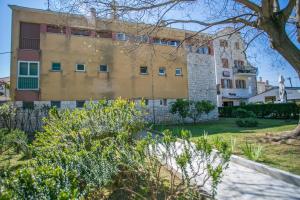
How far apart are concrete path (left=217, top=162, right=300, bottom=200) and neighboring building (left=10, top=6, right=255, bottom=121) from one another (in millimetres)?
11469

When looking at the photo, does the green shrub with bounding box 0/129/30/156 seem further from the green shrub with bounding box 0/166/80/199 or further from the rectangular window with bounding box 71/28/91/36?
the rectangular window with bounding box 71/28/91/36

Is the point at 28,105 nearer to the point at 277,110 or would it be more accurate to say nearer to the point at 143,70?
the point at 143,70

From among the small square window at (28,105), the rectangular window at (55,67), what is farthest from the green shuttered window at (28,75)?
the rectangular window at (55,67)

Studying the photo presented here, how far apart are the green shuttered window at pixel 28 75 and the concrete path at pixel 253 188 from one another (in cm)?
1740

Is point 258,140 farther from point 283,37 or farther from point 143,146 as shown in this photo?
point 143,146

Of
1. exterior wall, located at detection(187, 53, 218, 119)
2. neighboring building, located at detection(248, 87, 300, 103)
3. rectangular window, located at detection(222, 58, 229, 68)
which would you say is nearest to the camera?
exterior wall, located at detection(187, 53, 218, 119)

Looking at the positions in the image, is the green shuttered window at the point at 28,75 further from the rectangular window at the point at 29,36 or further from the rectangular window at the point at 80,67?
the rectangular window at the point at 80,67

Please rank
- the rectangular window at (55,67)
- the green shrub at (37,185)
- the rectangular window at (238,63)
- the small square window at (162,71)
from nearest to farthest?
the green shrub at (37,185)
the rectangular window at (55,67)
the small square window at (162,71)
the rectangular window at (238,63)

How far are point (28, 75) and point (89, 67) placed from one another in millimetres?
4937

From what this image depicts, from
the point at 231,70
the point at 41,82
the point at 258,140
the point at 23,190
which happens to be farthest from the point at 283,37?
the point at 231,70

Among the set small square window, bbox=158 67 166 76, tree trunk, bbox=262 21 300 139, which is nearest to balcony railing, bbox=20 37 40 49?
small square window, bbox=158 67 166 76

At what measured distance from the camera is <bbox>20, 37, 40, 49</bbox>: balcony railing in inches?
751

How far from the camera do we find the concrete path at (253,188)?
4.62m

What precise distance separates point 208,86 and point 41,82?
55.7 feet
